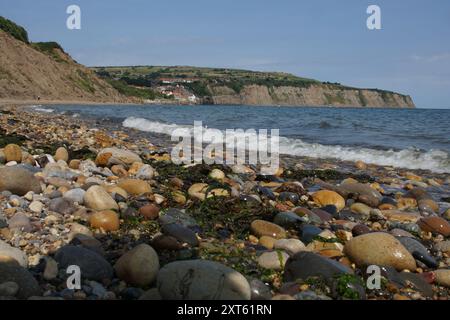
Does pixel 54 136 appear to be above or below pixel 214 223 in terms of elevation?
above

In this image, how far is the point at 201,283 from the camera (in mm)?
2807

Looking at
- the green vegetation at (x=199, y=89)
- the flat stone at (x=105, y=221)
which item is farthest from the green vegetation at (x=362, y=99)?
the flat stone at (x=105, y=221)

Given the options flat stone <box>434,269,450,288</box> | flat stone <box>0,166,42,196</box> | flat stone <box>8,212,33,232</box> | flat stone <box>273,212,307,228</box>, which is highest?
flat stone <box>0,166,42,196</box>

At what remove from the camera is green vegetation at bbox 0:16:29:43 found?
66.7 metres

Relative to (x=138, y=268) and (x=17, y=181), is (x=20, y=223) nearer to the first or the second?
(x=17, y=181)

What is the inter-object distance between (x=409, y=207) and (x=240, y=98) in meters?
118

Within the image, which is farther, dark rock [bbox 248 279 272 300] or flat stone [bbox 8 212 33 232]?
flat stone [bbox 8 212 33 232]

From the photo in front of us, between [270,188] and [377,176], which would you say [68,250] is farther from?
[377,176]

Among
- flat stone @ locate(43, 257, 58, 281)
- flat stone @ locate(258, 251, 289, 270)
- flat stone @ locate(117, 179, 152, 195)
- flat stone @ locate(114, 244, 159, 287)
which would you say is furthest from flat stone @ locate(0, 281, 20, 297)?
flat stone @ locate(117, 179, 152, 195)

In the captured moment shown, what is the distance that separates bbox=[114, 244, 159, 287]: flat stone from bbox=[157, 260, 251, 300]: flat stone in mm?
265

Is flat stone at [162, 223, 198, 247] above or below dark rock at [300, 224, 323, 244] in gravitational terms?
above

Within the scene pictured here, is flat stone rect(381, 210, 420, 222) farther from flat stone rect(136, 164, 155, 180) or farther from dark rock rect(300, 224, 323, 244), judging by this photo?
flat stone rect(136, 164, 155, 180)
